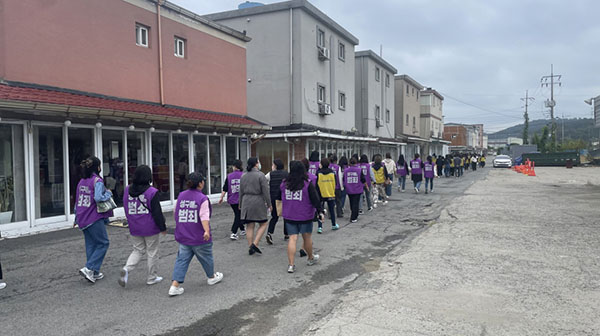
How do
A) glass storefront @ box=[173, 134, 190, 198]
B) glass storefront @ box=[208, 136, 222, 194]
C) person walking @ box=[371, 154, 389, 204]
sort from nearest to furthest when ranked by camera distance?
1. glass storefront @ box=[173, 134, 190, 198]
2. person walking @ box=[371, 154, 389, 204]
3. glass storefront @ box=[208, 136, 222, 194]

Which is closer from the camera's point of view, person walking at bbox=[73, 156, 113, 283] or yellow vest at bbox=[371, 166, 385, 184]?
person walking at bbox=[73, 156, 113, 283]

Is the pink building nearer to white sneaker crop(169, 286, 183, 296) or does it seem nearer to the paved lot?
white sneaker crop(169, 286, 183, 296)

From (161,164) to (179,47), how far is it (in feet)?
13.9

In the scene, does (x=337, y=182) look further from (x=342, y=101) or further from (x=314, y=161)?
(x=342, y=101)

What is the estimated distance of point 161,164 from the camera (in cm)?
1302

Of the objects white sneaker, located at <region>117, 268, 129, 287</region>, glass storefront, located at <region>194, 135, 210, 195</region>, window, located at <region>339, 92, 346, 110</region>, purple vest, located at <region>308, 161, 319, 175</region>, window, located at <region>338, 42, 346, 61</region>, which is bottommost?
white sneaker, located at <region>117, 268, 129, 287</region>

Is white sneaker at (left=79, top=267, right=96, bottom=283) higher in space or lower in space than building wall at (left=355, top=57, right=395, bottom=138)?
lower

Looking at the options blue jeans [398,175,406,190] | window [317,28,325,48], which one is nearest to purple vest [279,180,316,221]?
blue jeans [398,175,406,190]

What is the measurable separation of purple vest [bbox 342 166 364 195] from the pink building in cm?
494

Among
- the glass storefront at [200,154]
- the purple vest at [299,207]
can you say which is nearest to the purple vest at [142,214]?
the purple vest at [299,207]

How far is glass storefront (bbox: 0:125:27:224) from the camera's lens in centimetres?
903

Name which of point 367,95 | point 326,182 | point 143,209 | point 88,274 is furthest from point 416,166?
point 88,274

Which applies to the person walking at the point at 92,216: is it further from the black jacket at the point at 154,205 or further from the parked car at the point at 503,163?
the parked car at the point at 503,163

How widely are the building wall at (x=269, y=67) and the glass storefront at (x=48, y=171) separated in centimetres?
1191
